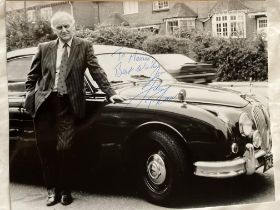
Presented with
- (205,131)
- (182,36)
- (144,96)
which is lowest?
(205,131)

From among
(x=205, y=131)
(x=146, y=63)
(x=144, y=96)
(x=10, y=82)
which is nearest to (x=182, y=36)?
(x=146, y=63)

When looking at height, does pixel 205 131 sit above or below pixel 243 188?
above

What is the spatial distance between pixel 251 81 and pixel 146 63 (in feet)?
1.72

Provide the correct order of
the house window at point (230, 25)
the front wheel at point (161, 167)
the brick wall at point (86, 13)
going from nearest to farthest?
the front wheel at point (161, 167)
the brick wall at point (86, 13)
the house window at point (230, 25)

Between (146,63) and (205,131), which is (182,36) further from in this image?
(205,131)

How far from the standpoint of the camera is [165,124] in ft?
5.49

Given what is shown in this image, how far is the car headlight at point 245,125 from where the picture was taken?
169 centimetres

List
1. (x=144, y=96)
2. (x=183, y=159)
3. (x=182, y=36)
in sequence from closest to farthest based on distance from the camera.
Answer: (x=183, y=159), (x=144, y=96), (x=182, y=36)

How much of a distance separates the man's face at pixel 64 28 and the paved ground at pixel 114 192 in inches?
21.2

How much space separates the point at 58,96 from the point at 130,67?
35 centimetres

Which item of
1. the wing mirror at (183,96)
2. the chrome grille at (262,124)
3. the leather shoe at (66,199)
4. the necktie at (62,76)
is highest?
the necktie at (62,76)

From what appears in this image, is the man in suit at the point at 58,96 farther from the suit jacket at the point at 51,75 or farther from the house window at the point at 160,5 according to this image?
the house window at the point at 160,5

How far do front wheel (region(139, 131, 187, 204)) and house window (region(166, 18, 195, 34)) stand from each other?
20.3 inches

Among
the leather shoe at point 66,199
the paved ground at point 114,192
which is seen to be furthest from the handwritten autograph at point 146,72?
the leather shoe at point 66,199
